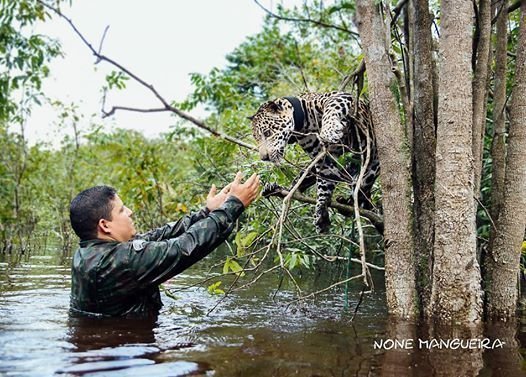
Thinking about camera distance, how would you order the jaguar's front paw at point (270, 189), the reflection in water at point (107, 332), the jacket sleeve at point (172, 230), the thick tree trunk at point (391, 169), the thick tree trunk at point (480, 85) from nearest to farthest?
the reflection in water at point (107, 332) → the thick tree trunk at point (391, 169) → the thick tree trunk at point (480, 85) → the jacket sleeve at point (172, 230) → the jaguar's front paw at point (270, 189)

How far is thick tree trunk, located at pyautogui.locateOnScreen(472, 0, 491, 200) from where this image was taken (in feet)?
14.5

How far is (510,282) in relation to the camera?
445 cm

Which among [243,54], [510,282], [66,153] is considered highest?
[243,54]

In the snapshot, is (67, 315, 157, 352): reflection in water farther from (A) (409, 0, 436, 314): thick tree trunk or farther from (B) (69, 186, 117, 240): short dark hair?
(A) (409, 0, 436, 314): thick tree trunk

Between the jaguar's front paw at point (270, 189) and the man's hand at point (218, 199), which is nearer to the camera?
the man's hand at point (218, 199)

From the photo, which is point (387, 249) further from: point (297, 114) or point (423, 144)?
point (297, 114)

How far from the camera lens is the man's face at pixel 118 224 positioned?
4082mm

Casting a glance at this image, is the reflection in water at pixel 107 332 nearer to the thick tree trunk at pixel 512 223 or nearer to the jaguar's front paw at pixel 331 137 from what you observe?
the jaguar's front paw at pixel 331 137

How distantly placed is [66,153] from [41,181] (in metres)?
1.36

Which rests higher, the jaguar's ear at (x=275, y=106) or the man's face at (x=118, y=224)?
the jaguar's ear at (x=275, y=106)

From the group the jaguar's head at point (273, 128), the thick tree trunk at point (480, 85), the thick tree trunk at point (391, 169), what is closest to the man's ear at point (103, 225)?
the jaguar's head at point (273, 128)

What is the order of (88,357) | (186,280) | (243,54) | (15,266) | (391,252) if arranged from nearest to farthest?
(88,357), (391,252), (186,280), (15,266), (243,54)

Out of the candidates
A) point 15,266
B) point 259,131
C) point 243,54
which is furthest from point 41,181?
point 243,54

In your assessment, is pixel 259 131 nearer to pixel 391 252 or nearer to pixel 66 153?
pixel 391 252
